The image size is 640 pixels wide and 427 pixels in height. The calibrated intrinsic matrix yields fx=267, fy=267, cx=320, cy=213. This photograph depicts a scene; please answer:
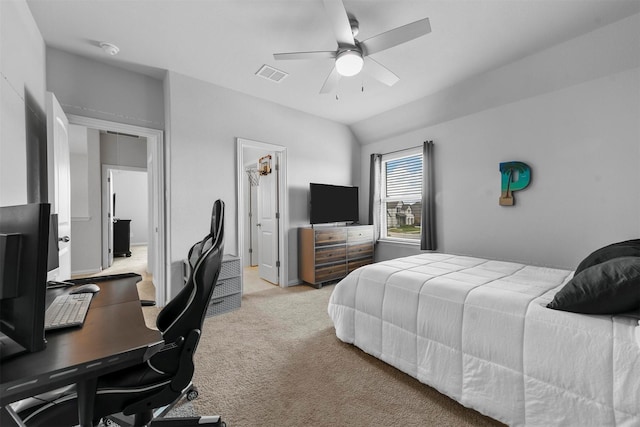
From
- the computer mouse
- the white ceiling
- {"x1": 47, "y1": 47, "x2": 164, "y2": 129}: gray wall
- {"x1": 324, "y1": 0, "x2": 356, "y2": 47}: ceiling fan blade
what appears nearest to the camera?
the computer mouse

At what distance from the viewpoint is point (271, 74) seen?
10.2 feet

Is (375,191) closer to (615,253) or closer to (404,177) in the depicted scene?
(404,177)

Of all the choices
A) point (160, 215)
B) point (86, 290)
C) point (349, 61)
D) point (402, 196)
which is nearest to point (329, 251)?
point (402, 196)

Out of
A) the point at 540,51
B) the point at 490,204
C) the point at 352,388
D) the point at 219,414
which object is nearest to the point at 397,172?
the point at 490,204

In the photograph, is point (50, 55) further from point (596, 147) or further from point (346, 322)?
point (596, 147)

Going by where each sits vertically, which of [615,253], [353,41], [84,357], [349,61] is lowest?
[84,357]

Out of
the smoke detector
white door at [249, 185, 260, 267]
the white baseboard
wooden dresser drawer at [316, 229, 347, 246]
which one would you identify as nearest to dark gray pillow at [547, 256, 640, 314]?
wooden dresser drawer at [316, 229, 347, 246]

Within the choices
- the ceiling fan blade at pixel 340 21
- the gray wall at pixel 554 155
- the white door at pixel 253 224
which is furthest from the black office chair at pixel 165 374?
the white door at pixel 253 224

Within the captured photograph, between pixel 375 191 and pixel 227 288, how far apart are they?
298 centimetres

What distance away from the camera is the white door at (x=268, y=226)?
4.25 metres

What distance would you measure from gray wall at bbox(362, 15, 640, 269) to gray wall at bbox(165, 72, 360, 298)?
209 centimetres

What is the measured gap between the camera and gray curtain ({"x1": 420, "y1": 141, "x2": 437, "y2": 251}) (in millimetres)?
3957

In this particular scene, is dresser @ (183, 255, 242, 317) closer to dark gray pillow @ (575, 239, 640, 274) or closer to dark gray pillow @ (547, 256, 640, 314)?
dark gray pillow @ (547, 256, 640, 314)

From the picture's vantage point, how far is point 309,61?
2.86 m
